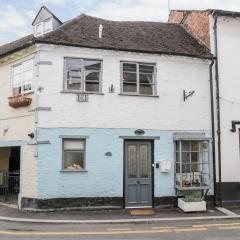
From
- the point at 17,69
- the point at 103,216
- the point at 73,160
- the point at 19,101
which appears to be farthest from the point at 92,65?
the point at 103,216

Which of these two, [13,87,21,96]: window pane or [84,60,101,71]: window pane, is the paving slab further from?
[84,60,101,71]: window pane

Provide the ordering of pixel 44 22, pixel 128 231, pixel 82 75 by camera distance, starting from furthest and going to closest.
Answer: pixel 44 22 < pixel 82 75 < pixel 128 231

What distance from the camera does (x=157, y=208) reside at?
1496cm

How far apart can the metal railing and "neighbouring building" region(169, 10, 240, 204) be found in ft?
26.7

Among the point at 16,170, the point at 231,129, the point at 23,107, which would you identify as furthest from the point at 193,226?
the point at 16,170

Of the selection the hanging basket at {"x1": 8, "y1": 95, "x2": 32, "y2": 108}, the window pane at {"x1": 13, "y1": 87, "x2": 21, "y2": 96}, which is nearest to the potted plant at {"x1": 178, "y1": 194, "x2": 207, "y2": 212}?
the hanging basket at {"x1": 8, "y1": 95, "x2": 32, "y2": 108}

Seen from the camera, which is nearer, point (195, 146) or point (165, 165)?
point (165, 165)

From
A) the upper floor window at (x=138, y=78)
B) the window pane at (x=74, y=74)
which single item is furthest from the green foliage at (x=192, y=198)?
the window pane at (x=74, y=74)

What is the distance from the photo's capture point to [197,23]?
17.7 meters

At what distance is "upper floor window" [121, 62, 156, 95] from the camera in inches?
604

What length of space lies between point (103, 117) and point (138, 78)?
2092mm

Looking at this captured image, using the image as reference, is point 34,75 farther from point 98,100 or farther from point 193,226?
point 193,226

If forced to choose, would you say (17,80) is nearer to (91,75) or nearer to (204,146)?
(91,75)

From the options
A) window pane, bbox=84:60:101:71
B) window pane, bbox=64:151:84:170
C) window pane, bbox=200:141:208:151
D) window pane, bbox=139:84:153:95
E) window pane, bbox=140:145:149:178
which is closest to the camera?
window pane, bbox=64:151:84:170
